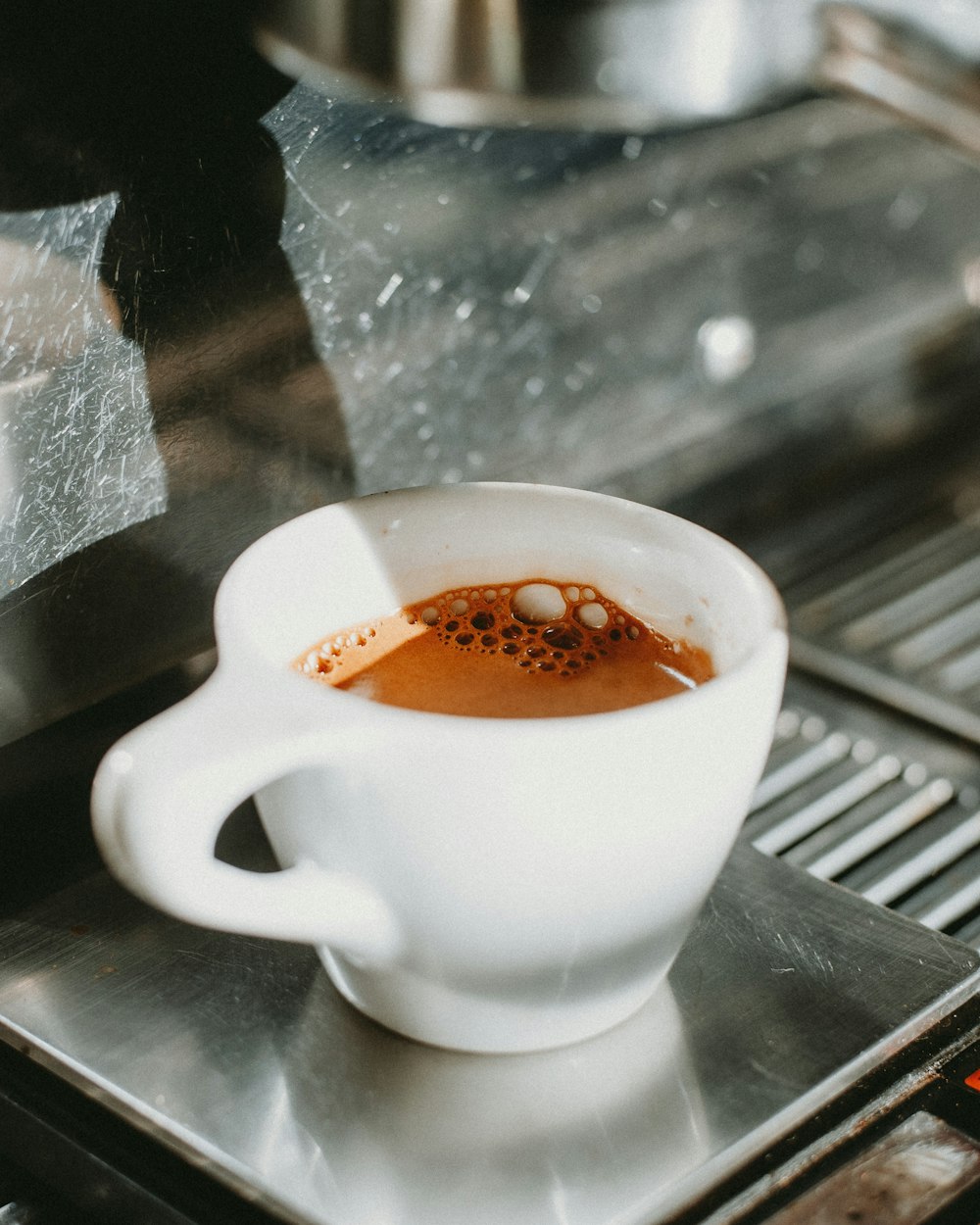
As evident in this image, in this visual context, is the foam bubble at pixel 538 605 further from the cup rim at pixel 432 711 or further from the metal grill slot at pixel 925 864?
the metal grill slot at pixel 925 864

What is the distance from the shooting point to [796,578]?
2.24 ft

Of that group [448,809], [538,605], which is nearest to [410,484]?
[538,605]

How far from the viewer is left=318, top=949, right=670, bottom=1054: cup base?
1.19 feet

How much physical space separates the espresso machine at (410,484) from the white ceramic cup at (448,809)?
31mm

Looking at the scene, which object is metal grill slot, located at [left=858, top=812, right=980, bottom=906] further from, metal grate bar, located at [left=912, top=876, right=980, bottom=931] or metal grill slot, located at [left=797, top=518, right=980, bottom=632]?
metal grill slot, located at [left=797, top=518, right=980, bottom=632]

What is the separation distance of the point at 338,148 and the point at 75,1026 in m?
0.27

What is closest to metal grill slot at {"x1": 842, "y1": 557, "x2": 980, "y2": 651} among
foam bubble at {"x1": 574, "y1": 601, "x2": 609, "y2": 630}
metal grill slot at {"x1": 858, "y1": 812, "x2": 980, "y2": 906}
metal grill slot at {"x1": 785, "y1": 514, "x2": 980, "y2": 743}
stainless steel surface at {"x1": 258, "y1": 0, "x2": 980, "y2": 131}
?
metal grill slot at {"x1": 785, "y1": 514, "x2": 980, "y2": 743}

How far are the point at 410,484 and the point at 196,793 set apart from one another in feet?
0.82

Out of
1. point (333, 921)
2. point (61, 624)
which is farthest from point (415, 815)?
point (61, 624)

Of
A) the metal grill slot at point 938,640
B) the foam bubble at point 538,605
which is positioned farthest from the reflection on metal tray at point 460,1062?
the metal grill slot at point 938,640

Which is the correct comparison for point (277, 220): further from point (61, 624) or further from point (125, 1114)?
point (125, 1114)

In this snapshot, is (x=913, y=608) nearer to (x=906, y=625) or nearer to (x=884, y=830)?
(x=906, y=625)

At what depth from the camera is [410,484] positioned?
53 cm

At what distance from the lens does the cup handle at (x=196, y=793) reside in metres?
0.30
